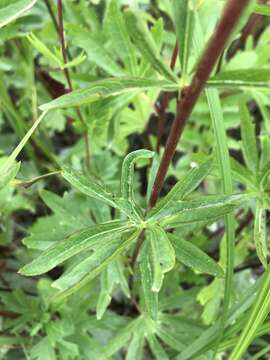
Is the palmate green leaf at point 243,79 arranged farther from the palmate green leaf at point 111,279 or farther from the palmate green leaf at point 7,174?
the palmate green leaf at point 111,279

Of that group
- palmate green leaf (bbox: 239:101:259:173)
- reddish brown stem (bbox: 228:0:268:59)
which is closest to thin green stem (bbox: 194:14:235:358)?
palmate green leaf (bbox: 239:101:259:173)

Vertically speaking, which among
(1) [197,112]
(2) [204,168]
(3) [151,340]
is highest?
(2) [204,168]

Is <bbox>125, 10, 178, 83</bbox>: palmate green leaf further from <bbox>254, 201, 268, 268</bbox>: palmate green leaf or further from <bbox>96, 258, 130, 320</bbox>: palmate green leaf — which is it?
<bbox>96, 258, 130, 320</bbox>: palmate green leaf

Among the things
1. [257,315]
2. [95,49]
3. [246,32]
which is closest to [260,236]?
[257,315]

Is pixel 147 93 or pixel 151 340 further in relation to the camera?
pixel 147 93

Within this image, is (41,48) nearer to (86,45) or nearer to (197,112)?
(86,45)

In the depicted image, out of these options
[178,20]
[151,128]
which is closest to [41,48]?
[178,20]
